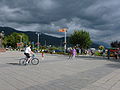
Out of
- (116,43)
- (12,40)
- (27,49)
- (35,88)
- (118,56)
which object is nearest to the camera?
(35,88)

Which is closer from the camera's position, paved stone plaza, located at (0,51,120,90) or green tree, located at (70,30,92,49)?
paved stone plaza, located at (0,51,120,90)

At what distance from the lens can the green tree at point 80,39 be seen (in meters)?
62.4

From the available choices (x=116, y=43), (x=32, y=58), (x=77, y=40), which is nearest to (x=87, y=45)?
(x=77, y=40)

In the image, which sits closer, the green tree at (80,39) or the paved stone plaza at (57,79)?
the paved stone plaza at (57,79)

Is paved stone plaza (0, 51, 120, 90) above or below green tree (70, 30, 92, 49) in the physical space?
below

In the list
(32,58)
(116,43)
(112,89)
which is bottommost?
(112,89)

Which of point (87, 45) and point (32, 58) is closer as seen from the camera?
point (32, 58)

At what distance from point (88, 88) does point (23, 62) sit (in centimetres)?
823

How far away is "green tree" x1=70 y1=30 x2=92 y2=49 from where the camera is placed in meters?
62.4

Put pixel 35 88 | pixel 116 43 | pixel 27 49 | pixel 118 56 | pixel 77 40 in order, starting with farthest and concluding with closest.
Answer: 1. pixel 116 43
2. pixel 77 40
3. pixel 118 56
4. pixel 27 49
5. pixel 35 88

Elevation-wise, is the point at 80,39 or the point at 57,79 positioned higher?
the point at 80,39

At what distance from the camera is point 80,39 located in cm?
6266

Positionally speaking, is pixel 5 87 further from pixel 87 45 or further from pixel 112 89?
pixel 87 45

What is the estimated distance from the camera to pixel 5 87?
6.05 meters
